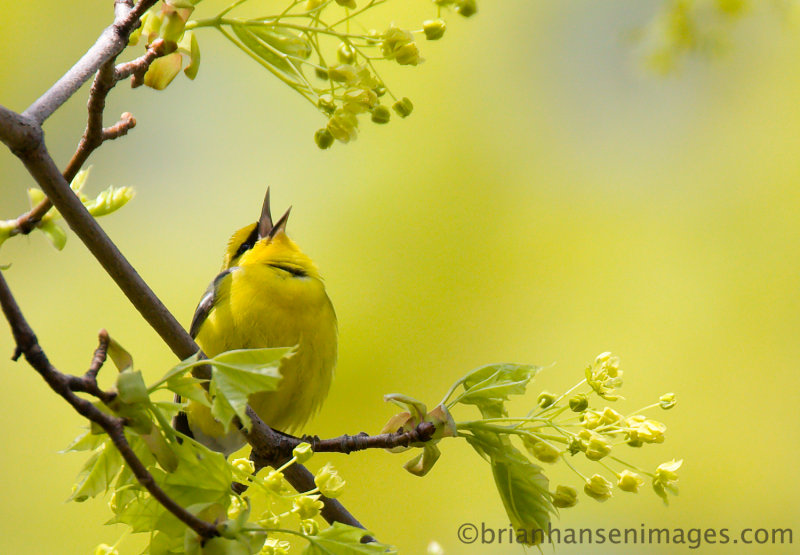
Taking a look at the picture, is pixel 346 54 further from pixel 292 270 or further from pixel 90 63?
pixel 292 270

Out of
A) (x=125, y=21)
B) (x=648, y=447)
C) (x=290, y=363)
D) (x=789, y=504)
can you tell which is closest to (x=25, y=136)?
(x=125, y=21)

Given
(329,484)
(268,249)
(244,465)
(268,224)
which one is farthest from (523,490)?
(268,224)

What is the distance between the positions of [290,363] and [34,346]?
203 centimetres

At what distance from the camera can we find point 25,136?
1.36 m

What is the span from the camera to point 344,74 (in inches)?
62.7

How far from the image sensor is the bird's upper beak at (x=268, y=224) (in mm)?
3842

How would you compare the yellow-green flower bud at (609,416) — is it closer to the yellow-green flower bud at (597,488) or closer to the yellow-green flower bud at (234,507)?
the yellow-green flower bud at (597,488)

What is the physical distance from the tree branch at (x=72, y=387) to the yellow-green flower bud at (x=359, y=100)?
724 millimetres

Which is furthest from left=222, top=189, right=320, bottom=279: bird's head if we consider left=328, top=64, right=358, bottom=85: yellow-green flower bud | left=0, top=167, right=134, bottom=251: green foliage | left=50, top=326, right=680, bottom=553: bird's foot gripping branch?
left=328, top=64, right=358, bottom=85: yellow-green flower bud

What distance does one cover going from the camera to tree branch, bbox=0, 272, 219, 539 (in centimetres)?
107

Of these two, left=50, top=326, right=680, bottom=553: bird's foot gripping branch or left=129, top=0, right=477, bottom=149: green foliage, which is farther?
left=129, top=0, right=477, bottom=149: green foliage

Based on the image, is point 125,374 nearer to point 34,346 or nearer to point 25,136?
point 34,346

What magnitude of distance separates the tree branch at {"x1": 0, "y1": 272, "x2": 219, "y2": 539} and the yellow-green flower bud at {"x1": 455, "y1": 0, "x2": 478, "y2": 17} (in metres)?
0.90

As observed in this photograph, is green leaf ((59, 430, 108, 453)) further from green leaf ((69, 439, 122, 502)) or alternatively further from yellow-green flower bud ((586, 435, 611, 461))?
yellow-green flower bud ((586, 435, 611, 461))
